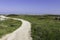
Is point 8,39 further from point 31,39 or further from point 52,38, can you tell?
point 52,38

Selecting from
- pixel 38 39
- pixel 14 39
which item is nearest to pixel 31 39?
pixel 38 39

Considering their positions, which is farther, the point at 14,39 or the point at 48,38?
the point at 48,38

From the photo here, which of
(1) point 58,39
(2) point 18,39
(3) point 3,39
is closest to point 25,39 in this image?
(2) point 18,39

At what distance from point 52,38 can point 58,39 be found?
2.24ft

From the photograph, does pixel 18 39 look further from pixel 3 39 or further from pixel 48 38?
pixel 48 38

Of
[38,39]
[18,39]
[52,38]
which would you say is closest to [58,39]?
[52,38]

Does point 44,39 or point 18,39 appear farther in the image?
point 44,39

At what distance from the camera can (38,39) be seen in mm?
19469

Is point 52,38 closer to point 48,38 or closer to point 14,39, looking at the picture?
point 48,38

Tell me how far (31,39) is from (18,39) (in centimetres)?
161

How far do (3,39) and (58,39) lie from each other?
5.74m

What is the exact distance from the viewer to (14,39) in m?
18.6

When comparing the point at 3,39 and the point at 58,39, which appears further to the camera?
the point at 58,39

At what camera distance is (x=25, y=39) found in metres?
19.2
